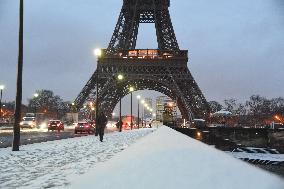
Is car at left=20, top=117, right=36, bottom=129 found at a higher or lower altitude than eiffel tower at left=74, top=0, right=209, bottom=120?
lower

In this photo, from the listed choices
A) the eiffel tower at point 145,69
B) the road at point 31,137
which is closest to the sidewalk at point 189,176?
the road at point 31,137

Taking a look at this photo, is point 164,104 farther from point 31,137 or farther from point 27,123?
point 31,137

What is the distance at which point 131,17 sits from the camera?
73.1 meters

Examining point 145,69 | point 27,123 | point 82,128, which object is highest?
point 145,69

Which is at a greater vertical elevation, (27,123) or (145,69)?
(145,69)

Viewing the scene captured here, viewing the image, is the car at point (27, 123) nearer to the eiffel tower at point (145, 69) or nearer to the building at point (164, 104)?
the eiffel tower at point (145, 69)

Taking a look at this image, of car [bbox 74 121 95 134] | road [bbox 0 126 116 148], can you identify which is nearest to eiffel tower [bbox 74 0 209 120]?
car [bbox 74 121 95 134]

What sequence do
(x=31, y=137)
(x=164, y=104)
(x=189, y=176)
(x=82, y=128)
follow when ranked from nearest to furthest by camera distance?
(x=189, y=176), (x=31, y=137), (x=82, y=128), (x=164, y=104)

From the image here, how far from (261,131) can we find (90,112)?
119 ft

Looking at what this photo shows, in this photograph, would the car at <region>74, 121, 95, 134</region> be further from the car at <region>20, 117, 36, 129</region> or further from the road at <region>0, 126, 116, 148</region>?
the car at <region>20, 117, 36, 129</region>

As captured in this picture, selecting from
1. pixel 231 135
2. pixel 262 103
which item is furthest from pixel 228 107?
pixel 231 135

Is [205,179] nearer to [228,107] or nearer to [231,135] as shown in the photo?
[231,135]

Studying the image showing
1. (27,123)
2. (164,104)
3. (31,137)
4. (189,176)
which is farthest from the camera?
(164,104)

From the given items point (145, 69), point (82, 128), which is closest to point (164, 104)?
point (145, 69)
